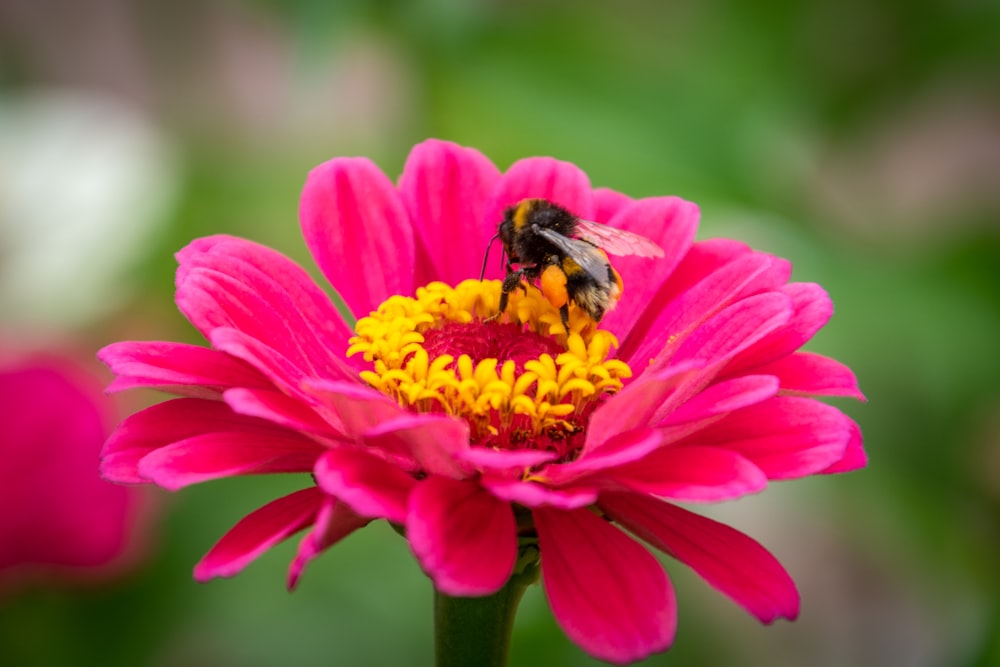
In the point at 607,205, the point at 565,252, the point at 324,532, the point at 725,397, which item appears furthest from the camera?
the point at 607,205

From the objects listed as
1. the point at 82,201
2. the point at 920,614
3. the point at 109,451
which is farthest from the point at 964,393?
the point at 82,201

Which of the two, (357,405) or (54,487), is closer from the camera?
(357,405)

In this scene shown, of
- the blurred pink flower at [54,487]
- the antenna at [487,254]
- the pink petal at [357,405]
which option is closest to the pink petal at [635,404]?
the pink petal at [357,405]

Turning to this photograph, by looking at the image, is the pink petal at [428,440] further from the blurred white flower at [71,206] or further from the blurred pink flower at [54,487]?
the blurred white flower at [71,206]

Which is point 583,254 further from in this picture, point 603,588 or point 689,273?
point 603,588

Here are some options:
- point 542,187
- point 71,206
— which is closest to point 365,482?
point 542,187

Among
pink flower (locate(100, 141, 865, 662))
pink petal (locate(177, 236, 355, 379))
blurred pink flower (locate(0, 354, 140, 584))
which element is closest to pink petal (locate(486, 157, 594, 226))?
pink flower (locate(100, 141, 865, 662))
